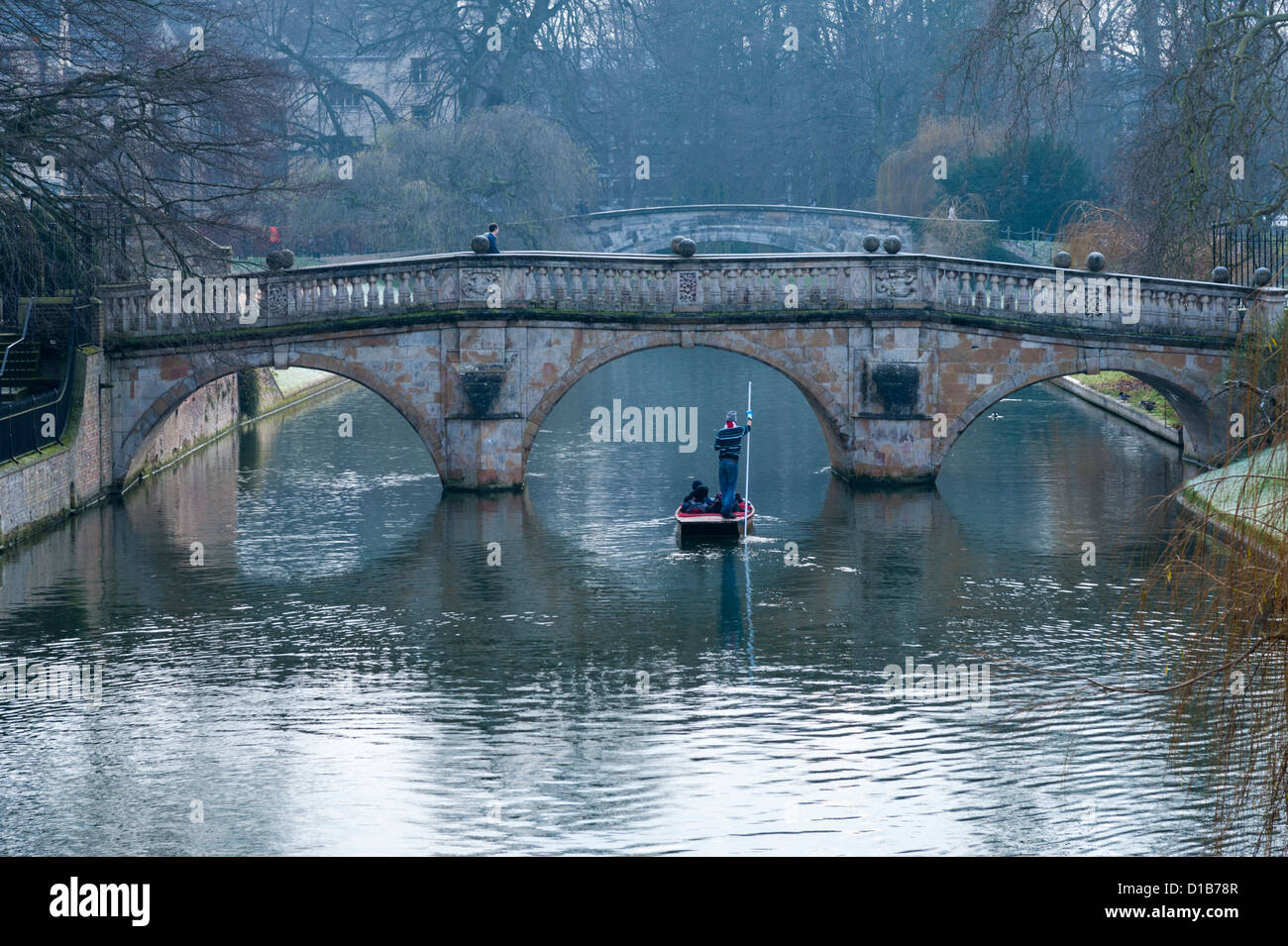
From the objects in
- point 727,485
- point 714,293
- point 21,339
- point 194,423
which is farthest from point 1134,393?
point 21,339

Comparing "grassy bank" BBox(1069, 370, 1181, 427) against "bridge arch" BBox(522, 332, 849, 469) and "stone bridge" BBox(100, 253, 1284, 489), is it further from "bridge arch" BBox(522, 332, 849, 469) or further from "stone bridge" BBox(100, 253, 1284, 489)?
"bridge arch" BBox(522, 332, 849, 469)

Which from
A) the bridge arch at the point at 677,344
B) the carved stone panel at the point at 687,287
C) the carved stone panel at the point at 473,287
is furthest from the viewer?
the carved stone panel at the point at 687,287

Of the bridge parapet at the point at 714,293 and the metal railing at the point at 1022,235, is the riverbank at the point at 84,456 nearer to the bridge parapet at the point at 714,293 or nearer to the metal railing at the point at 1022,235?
the bridge parapet at the point at 714,293

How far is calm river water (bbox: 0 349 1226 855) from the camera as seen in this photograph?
39.5ft

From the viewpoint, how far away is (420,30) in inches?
2250

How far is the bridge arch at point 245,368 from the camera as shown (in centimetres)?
2598

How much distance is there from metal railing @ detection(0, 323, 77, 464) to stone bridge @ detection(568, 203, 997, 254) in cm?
3368

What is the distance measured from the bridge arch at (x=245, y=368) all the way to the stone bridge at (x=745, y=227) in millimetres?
31368

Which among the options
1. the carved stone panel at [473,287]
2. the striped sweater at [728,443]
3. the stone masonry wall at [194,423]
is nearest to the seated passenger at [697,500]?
the striped sweater at [728,443]

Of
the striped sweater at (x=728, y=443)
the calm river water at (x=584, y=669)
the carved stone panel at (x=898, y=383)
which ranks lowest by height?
the calm river water at (x=584, y=669)

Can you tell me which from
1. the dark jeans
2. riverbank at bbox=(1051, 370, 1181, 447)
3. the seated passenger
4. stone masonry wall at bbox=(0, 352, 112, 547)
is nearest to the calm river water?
stone masonry wall at bbox=(0, 352, 112, 547)

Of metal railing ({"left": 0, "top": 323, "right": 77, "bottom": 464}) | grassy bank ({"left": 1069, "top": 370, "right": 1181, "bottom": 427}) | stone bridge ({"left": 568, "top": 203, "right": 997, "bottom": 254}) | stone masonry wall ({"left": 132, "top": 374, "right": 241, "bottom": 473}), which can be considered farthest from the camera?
stone bridge ({"left": 568, "top": 203, "right": 997, "bottom": 254})

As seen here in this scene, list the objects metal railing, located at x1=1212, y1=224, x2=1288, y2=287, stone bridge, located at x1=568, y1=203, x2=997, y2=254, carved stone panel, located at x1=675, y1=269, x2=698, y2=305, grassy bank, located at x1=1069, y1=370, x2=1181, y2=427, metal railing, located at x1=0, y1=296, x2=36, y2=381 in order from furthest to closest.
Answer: stone bridge, located at x1=568, y1=203, x2=997, y2=254 < grassy bank, located at x1=1069, y1=370, x2=1181, y2=427 < metal railing, located at x1=1212, y1=224, x2=1288, y2=287 < carved stone panel, located at x1=675, y1=269, x2=698, y2=305 < metal railing, located at x1=0, y1=296, x2=36, y2=381
